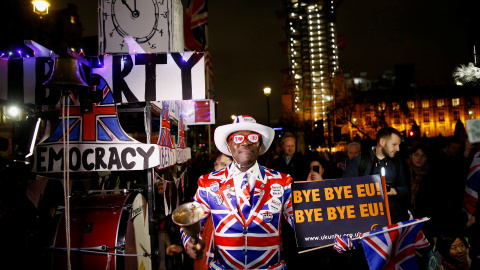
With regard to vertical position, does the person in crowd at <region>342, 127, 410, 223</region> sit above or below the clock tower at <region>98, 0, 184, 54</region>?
below

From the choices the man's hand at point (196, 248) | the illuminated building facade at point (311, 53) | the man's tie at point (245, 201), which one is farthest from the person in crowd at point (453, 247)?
the illuminated building facade at point (311, 53)

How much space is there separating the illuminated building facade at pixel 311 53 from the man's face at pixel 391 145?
13580 cm

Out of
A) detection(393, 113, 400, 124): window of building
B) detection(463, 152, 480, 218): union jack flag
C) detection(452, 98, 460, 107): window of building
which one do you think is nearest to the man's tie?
detection(463, 152, 480, 218): union jack flag

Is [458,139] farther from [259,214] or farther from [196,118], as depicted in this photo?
[196,118]

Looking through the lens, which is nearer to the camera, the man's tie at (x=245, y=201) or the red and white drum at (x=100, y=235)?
the man's tie at (x=245, y=201)

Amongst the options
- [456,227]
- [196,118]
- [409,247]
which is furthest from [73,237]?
[196,118]

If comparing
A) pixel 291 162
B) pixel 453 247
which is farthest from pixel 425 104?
pixel 453 247

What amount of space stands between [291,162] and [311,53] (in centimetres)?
15591

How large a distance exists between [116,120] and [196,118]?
272 inches

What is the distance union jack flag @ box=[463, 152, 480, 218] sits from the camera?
4676mm

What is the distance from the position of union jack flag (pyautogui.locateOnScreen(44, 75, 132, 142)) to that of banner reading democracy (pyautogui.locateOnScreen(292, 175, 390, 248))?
256 cm

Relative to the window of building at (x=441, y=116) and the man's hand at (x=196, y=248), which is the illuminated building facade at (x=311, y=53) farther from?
the man's hand at (x=196, y=248)

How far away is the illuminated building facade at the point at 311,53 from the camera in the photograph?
142 metres

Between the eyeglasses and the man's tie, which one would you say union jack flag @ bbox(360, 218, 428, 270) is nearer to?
the man's tie
